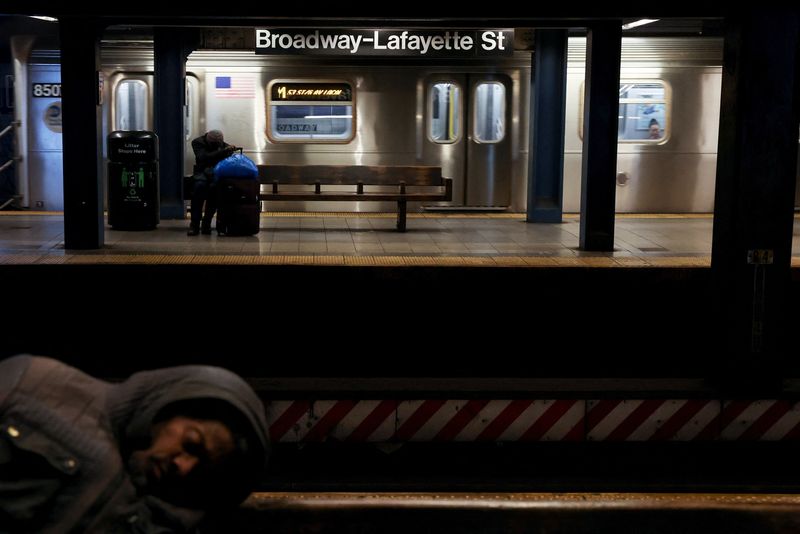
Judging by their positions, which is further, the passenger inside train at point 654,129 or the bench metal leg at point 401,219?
the passenger inside train at point 654,129

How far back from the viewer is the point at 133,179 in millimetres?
12023

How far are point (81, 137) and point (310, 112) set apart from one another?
4804mm

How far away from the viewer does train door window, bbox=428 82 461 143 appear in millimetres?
14492

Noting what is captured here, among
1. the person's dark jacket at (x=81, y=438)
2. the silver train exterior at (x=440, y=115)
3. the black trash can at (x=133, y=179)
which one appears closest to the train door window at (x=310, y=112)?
the silver train exterior at (x=440, y=115)

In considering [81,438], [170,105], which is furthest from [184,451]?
[170,105]

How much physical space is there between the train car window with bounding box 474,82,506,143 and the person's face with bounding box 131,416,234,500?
13197mm

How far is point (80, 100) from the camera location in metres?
10.1

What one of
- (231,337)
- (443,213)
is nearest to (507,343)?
(231,337)

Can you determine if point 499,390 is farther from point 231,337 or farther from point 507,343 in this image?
point 231,337

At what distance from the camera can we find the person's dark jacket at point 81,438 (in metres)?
1.63

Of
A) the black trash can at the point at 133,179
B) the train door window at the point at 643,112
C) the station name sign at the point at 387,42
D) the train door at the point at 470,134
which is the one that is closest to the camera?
the black trash can at the point at 133,179

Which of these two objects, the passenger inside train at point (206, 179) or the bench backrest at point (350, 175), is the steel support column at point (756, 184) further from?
the bench backrest at point (350, 175)

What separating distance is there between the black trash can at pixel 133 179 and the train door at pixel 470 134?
161 inches

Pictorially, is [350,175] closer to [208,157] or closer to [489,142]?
[208,157]
